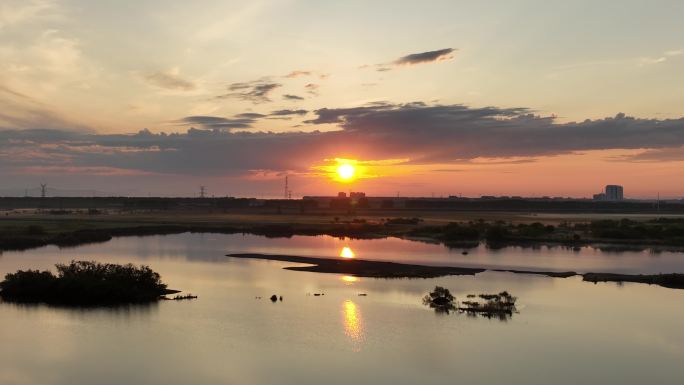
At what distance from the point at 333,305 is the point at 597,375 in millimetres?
14023

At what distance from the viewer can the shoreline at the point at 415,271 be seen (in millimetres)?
39978

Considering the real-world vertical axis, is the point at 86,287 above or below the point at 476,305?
above

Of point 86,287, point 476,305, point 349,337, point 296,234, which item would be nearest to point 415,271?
point 476,305

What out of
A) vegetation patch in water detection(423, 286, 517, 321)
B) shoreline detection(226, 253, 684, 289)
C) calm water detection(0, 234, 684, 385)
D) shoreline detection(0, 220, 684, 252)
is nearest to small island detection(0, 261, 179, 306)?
calm water detection(0, 234, 684, 385)

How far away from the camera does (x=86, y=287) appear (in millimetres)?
32344

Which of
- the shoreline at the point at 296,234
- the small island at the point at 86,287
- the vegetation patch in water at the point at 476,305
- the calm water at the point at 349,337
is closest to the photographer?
the calm water at the point at 349,337

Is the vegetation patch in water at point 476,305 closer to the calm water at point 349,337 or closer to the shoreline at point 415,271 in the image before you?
the calm water at point 349,337

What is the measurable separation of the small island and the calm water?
1690 millimetres

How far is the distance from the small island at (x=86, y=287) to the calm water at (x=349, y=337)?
1.69 m

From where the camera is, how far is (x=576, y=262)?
5088 centimetres

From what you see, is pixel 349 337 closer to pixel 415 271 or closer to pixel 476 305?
pixel 476 305

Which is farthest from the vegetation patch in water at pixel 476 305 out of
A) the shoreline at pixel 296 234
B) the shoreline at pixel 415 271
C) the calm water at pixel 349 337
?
the shoreline at pixel 296 234

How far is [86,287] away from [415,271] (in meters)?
22.2

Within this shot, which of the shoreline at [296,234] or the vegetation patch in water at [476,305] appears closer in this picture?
the vegetation patch in water at [476,305]
